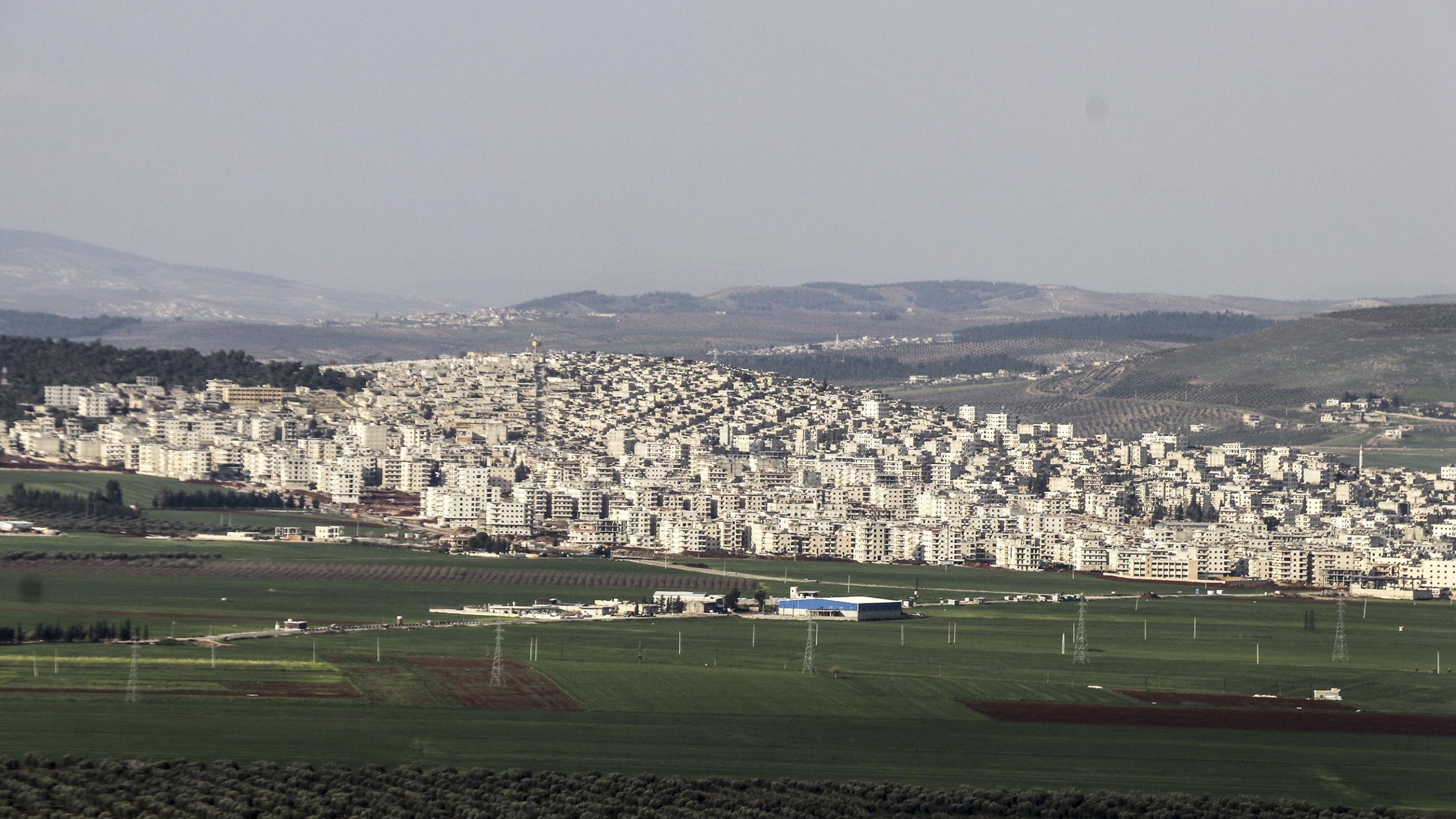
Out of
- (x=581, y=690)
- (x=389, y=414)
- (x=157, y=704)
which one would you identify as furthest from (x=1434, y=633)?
(x=389, y=414)

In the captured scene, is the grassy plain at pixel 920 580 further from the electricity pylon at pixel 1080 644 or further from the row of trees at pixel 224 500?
the row of trees at pixel 224 500

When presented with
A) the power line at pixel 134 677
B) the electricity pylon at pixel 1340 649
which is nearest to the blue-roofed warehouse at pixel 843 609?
Result: the electricity pylon at pixel 1340 649

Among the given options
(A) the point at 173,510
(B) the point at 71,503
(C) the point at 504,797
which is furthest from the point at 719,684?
(A) the point at 173,510

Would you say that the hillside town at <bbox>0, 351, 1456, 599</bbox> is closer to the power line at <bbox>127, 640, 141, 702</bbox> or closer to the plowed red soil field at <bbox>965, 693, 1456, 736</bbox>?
the plowed red soil field at <bbox>965, 693, 1456, 736</bbox>

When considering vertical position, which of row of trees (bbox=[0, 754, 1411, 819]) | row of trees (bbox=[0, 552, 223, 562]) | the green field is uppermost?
the green field

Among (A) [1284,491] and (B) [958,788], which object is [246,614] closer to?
(B) [958,788]

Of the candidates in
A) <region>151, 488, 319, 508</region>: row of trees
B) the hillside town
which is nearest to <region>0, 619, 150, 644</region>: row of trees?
the hillside town
